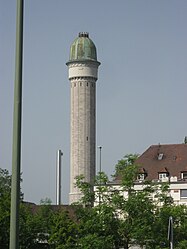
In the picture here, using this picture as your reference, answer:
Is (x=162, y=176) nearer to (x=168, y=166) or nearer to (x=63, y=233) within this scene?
(x=168, y=166)

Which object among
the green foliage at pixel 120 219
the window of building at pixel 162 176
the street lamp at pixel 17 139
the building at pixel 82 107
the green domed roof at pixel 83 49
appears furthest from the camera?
the green domed roof at pixel 83 49

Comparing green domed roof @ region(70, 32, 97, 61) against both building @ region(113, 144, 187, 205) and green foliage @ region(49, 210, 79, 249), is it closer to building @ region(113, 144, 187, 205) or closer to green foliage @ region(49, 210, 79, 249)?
building @ region(113, 144, 187, 205)

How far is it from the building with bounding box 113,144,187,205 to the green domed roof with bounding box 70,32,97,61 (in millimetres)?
36569

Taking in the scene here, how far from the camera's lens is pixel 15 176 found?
801cm

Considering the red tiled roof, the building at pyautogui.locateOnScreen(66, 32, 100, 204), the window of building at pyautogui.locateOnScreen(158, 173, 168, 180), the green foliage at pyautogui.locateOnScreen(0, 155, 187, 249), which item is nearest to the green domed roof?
the building at pyautogui.locateOnScreen(66, 32, 100, 204)

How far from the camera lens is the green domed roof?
103875 mm

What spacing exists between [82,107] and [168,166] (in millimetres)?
35431

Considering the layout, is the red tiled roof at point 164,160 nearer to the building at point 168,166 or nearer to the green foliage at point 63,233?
the building at point 168,166

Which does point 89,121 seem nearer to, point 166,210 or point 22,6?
point 166,210

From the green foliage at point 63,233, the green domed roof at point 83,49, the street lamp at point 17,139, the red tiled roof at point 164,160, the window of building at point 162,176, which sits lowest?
the green foliage at point 63,233

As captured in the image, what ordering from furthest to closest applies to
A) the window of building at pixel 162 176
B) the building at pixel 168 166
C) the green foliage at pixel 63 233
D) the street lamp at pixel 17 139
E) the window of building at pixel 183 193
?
the window of building at pixel 162 176, the building at pixel 168 166, the window of building at pixel 183 193, the green foliage at pixel 63 233, the street lamp at pixel 17 139

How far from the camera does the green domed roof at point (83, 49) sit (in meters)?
104

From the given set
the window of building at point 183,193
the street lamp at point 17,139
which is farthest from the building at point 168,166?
the street lamp at point 17,139

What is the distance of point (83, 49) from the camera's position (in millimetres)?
104312
